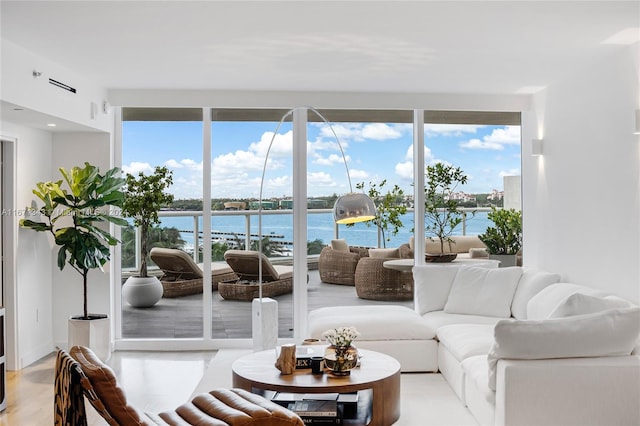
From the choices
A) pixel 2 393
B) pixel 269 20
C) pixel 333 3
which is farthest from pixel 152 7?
pixel 2 393

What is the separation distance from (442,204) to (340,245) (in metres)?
1.15

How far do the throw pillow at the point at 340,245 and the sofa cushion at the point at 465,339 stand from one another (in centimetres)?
153

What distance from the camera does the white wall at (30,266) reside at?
5910 millimetres

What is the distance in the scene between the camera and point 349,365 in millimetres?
4309

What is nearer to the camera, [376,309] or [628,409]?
[628,409]

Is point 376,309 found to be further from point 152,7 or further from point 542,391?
point 152,7

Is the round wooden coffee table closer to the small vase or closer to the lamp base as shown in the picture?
the small vase

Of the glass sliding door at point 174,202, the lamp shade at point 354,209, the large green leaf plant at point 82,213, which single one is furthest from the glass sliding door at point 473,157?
the large green leaf plant at point 82,213

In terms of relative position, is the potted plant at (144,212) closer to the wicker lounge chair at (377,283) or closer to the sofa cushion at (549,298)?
the wicker lounge chair at (377,283)

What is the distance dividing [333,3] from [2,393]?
138 inches

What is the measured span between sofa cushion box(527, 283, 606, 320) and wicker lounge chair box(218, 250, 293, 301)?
2.52 meters

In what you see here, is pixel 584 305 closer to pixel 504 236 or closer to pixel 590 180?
pixel 590 180

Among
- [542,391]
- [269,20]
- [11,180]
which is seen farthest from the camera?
[11,180]

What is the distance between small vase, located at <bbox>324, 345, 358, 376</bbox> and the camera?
14.1 feet
